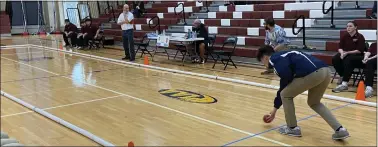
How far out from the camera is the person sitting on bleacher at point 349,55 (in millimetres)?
6035

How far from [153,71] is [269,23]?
2.76 m

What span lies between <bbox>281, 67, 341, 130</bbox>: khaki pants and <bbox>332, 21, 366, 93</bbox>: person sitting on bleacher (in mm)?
2291

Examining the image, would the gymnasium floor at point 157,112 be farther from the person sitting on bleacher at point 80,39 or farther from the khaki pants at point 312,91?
the person sitting on bleacher at point 80,39

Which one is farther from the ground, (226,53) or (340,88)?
(226,53)

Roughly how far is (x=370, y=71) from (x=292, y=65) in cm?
267

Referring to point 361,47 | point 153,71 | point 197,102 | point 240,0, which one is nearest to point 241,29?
point 240,0

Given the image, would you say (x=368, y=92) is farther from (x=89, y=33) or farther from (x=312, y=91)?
(x=89, y=33)

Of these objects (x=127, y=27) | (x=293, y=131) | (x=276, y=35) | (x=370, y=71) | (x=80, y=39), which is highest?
(x=127, y=27)

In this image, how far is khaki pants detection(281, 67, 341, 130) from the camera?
3662 millimetres

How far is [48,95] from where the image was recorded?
20.4 ft

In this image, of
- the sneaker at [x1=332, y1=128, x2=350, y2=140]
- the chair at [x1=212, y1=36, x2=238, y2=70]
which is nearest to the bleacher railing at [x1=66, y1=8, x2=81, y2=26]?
the chair at [x1=212, y1=36, x2=238, y2=70]

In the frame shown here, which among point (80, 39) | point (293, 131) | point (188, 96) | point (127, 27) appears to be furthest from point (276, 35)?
point (80, 39)

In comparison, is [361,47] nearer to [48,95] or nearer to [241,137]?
[241,137]

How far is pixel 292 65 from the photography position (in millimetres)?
3688
